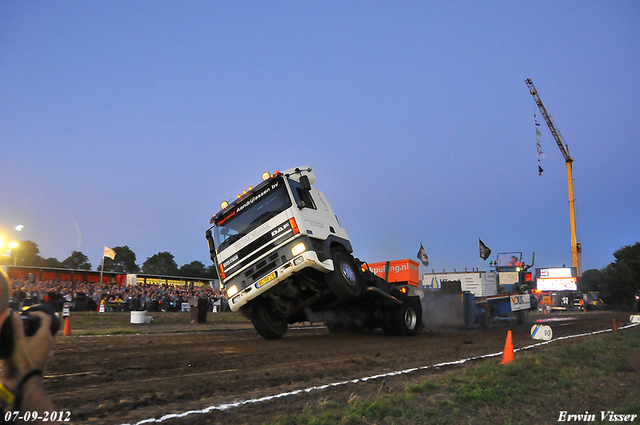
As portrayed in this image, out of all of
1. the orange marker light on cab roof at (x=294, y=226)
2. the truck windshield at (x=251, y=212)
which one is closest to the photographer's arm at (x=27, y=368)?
the orange marker light on cab roof at (x=294, y=226)

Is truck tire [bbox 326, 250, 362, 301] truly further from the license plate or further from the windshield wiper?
the windshield wiper

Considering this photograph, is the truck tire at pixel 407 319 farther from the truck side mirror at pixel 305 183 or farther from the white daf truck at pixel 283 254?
the truck side mirror at pixel 305 183

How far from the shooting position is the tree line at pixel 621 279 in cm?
5609

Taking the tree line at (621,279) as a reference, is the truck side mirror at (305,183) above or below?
above

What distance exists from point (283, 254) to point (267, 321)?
2464 millimetres

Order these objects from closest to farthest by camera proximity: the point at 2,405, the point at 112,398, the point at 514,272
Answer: the point at 2,405 < the point at 112,398 < the point at 514,272

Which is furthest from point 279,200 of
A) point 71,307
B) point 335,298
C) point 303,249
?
point 71,307

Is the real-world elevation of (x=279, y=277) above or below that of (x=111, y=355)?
above

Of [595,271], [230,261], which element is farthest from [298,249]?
[595,271]

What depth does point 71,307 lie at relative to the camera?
26.4 meters

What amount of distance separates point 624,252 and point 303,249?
68423 millimetres

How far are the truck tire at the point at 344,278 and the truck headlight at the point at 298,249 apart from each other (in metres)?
0.91

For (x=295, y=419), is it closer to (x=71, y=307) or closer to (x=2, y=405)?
A: (x=2, y=405)

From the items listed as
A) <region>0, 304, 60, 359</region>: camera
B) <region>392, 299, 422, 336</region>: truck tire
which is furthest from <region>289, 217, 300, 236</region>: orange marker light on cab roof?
<region>0, 304, 60, 359</region>: camera
